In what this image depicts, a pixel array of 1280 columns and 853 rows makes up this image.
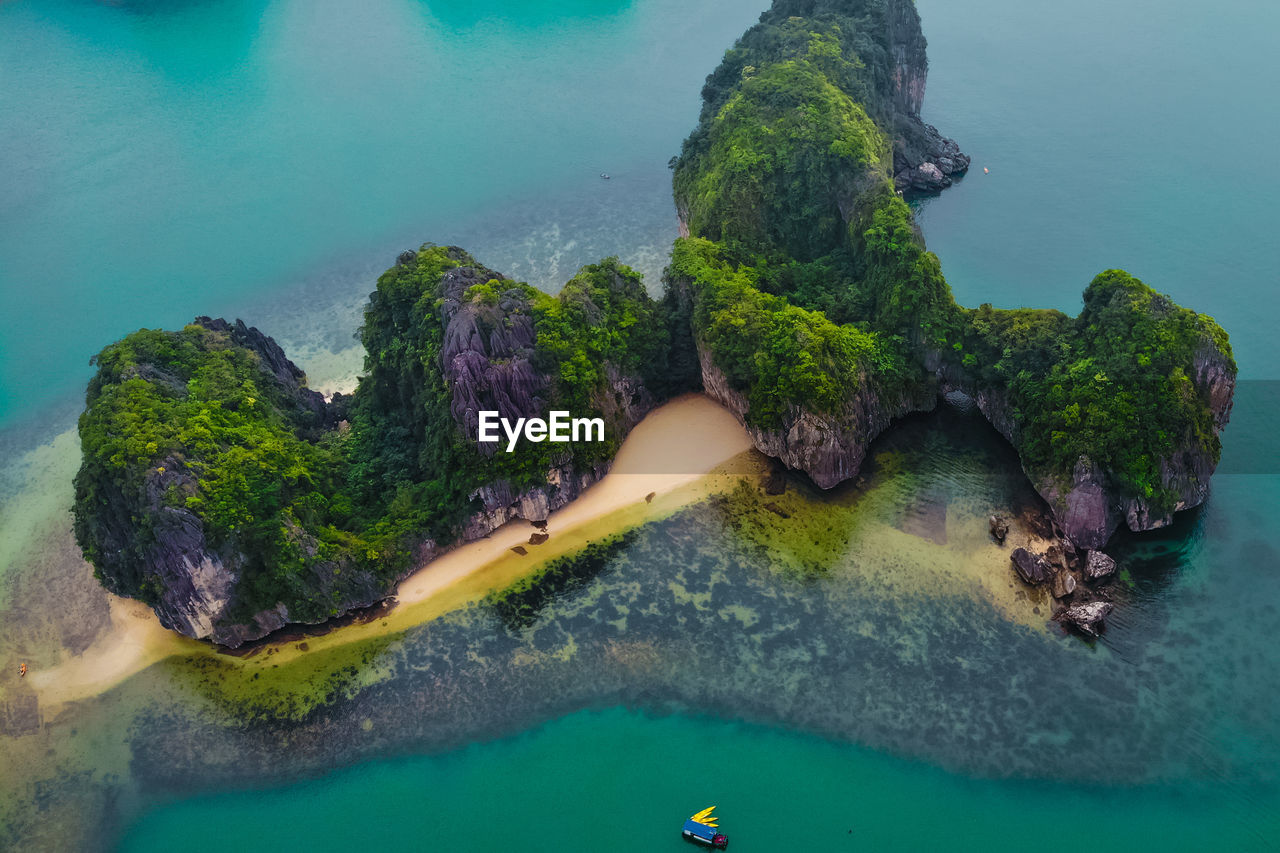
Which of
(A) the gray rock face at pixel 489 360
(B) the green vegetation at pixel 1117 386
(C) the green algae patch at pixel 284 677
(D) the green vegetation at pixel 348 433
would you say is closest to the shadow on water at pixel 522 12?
(D) the green vegetation at pixel 348 433

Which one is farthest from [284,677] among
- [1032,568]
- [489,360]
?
[1032,568]

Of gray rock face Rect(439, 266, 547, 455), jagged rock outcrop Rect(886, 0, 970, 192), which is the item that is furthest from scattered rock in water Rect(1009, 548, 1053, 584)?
jagged rock outcrop Rect(886, 0, 970, 192)

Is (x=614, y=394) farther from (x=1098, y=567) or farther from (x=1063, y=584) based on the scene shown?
(x=1098, y=567)

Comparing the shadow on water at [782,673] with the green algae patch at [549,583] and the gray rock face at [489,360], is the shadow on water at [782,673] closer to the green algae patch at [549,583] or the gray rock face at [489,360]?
the green algae patch at [549,583]

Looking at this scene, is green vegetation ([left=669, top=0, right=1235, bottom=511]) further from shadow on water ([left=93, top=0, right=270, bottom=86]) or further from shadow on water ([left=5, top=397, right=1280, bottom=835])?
shadow on water ([left=93, top=0, right=270, bottom=86])
